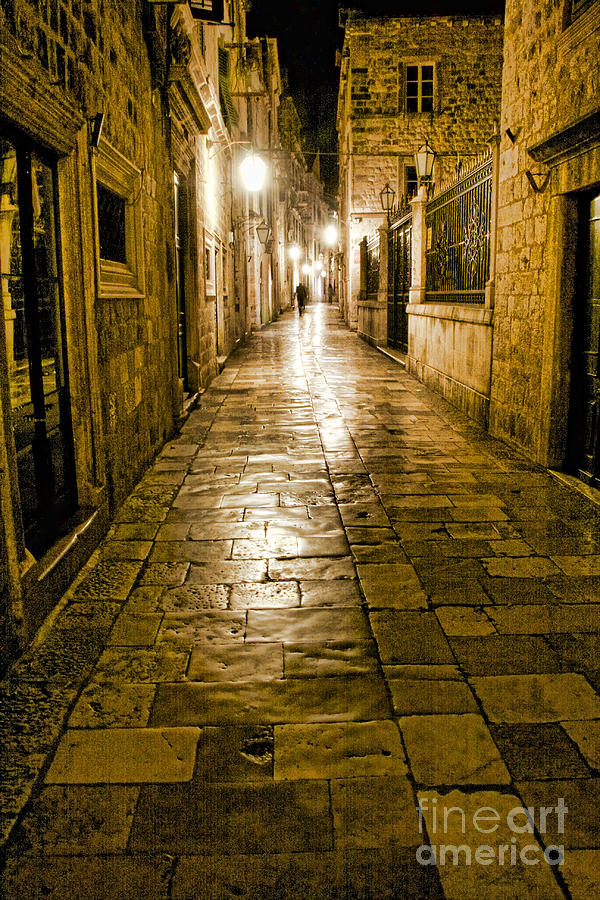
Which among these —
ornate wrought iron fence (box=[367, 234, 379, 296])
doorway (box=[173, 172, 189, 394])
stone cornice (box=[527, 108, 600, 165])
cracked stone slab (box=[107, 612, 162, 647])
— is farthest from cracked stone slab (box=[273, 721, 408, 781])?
ornate wrought iron fence (box=[367, 234, 379, 296])

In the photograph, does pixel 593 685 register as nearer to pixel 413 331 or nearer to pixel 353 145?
pixel 413 331

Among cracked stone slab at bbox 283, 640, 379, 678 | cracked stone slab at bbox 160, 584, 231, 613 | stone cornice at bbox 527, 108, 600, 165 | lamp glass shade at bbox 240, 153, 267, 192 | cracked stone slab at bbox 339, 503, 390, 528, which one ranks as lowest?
cracked stone slab at bbox 283, 640, 379, 678

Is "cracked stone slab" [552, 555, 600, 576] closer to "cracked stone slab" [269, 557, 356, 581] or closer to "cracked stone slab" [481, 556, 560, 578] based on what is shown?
"cracked stone slab" [481, 556, 560, 578]

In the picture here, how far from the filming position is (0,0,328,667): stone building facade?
134 inches

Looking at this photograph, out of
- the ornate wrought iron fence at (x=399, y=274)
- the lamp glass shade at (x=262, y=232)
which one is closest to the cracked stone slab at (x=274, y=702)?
the ornate wrought iron fence at (x=399, y=274)

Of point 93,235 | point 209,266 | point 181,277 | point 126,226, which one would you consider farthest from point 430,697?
point 209,266

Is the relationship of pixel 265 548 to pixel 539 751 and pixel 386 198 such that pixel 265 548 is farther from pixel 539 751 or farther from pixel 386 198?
pixel 386 198

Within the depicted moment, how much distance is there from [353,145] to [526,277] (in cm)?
1944

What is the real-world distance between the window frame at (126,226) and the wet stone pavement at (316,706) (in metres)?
1.69

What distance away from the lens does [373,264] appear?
20203 millimetres

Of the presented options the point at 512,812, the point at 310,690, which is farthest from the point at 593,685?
the point at 310,690

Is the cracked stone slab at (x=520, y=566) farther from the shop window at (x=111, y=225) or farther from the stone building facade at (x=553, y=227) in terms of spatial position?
the shop window at (x=111, y=225)

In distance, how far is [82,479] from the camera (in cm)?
459

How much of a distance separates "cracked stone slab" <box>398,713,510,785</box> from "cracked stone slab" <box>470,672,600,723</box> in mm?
133
